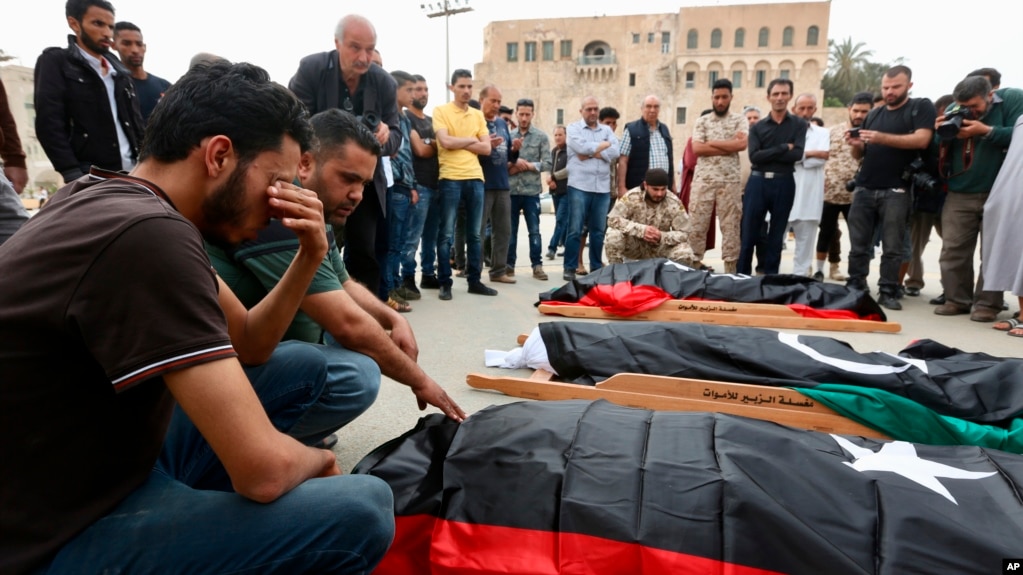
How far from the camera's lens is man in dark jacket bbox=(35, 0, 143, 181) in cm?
349

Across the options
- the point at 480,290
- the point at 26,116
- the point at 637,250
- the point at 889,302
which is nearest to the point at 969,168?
the point at 889,302

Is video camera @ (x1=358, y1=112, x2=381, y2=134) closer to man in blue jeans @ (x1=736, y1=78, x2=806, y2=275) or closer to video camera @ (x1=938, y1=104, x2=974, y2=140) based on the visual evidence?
man in blue jeans @ (x1=736, y1=78, x2=806, y2=275)

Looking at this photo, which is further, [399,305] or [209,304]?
[399,305]

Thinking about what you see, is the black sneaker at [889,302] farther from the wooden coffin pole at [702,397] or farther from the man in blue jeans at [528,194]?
the wooden coffin pole at [702,397]

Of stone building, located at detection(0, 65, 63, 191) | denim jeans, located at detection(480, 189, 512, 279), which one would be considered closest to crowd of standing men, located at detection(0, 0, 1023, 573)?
denim jeans, located at detection(480, 189, 512, 279)

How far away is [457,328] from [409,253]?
129cm

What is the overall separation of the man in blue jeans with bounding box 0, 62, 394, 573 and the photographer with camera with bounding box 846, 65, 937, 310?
5439 millimetres

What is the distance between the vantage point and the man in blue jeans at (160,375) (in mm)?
997

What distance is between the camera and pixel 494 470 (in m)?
1.87

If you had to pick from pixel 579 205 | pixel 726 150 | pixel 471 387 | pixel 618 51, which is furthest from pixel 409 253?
pixel 618 51

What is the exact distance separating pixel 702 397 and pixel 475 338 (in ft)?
6.17

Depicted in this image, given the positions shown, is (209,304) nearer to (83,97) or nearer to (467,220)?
(83,97)

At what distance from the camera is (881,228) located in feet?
18.7

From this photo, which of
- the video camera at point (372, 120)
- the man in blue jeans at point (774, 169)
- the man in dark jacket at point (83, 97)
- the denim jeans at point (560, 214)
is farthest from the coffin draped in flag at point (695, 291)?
the man in dark jacket at point (83, 97)
